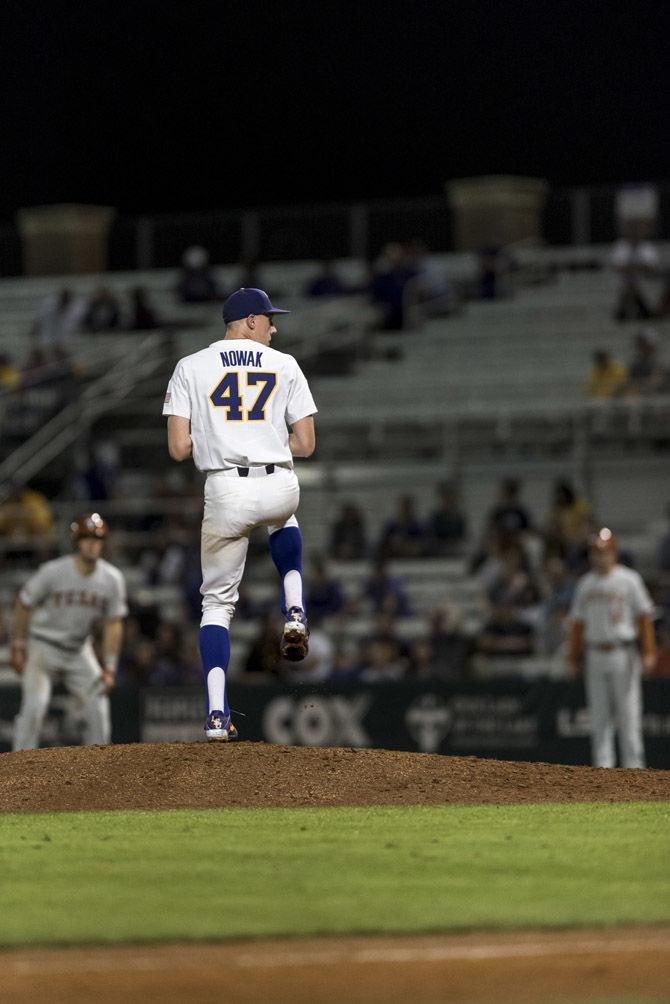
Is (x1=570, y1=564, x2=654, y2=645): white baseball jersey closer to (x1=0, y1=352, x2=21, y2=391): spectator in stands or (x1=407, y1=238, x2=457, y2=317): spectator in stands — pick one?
(x1=0, y1=352, x2=21, y2=391): spectator in stands

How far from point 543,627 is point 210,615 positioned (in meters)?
9.30

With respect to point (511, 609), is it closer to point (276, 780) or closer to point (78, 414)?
point (78, 414)

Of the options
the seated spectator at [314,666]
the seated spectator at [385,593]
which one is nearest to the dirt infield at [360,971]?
the seated spectator at [314,666]

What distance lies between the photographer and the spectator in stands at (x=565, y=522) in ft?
65.3

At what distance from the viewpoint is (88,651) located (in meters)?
14.4

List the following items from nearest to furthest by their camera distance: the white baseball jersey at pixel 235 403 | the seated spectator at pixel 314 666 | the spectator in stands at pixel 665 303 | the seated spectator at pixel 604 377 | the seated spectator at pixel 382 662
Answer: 1. the white baseball jersey at pixel 235 403
2. the seated spectator at pixel 314 666
3. the seated spectator at pixel 382 662
4. the seated spectator at pixel 604 377
5. the spectator in stands at pixel 665 303

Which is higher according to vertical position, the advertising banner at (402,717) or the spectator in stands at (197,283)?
the spectator in stands at (197,283)

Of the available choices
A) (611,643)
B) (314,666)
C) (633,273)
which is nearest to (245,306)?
(611,643)

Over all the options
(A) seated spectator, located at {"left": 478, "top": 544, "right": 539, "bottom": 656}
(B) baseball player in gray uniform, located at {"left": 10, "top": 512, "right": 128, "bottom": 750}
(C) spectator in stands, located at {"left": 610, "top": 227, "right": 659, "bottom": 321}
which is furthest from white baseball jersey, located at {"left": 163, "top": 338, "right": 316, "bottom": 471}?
(C) spectator in stands, located at {"left": 610, "top": 227, "right": 659, "bottom": 321}

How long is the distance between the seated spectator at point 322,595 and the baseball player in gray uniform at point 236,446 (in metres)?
9.99

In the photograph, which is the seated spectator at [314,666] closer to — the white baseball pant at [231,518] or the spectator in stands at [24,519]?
the spectator in stands at [24,519]

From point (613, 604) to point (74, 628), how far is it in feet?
14.0

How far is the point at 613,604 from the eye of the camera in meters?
15.3

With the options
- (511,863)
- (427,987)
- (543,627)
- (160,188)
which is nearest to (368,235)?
(160,188)
